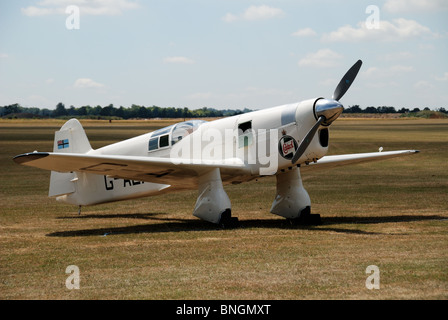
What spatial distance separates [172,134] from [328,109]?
4.35 metres

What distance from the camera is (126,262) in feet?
35.0

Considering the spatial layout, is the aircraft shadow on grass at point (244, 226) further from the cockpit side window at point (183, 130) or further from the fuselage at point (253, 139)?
the cockpit side window at point (183, 130)

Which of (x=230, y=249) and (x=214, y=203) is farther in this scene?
(x=214, y=203)

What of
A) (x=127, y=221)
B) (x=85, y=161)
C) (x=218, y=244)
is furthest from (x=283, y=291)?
(x=127, y=221)

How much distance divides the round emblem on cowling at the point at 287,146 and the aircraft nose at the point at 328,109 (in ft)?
2.76

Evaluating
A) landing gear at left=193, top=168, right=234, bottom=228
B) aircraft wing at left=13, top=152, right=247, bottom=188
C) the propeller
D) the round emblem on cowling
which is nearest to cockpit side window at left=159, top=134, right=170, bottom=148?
aircraft wing at left=13, top=152, right=247, bottom=188

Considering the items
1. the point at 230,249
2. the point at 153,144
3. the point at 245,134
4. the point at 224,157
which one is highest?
the point at 245,134

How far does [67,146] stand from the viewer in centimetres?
1812

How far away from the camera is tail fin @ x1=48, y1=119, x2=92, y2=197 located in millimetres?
17953

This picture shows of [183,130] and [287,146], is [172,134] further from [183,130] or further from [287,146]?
[287,146]

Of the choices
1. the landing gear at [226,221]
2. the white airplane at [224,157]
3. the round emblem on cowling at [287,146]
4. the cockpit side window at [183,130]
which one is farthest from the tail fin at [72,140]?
the round emblem on cowling at [287,146]

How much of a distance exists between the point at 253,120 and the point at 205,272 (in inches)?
240

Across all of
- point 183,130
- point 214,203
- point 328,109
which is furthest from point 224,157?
point 328,109
